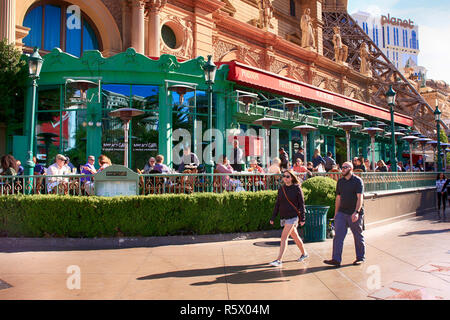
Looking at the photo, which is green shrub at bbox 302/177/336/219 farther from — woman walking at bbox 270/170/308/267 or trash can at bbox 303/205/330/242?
woman walking at bbox 270/170/308/267

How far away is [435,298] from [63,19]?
709 inches

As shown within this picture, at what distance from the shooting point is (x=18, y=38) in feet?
49.8

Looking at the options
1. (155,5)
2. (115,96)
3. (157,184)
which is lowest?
(157,184)

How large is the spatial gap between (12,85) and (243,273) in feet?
37.4

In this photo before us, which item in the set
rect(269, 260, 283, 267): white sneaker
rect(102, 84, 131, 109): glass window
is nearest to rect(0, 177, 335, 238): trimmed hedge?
rect(269, 260, 283, 267): white sneaker

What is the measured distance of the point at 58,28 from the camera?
1705 centimetres

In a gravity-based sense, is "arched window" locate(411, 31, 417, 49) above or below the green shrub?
above

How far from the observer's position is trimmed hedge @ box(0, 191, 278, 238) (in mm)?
8359

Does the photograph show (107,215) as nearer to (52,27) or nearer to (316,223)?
(316,223)

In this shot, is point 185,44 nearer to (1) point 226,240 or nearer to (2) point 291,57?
(2) point 291,57

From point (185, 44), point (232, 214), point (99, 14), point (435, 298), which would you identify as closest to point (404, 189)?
point (232, 214)

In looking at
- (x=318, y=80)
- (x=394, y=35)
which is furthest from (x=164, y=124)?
(x=394, y=35)

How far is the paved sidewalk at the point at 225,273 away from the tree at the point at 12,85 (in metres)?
7.27

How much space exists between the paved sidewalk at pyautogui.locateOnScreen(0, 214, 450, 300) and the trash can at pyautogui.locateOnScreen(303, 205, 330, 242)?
0.39m
